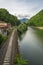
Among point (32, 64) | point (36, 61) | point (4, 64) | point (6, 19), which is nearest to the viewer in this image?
point (4, 64)

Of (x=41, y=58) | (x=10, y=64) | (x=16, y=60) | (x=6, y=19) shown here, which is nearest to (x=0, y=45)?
(x=41, y=58)

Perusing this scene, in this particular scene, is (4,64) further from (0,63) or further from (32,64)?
(32,64)

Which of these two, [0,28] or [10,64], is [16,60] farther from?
[0,28]

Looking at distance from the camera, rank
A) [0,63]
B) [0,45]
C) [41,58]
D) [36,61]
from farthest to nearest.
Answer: [0,45] → [41,58] → [36,61] → [0,63]

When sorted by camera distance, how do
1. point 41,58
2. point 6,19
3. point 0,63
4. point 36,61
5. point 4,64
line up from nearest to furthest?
point 0,63, point 4,64, point 36,61, point 41,58, point 6,19

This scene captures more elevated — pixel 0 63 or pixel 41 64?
pixel 0 63

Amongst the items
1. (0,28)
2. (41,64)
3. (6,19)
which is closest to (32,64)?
(41,64)

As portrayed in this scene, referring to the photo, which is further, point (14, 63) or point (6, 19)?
point (6, 19)

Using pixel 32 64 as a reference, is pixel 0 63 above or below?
above

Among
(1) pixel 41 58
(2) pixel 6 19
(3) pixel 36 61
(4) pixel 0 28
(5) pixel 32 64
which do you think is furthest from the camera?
(2) pixel 6 19
